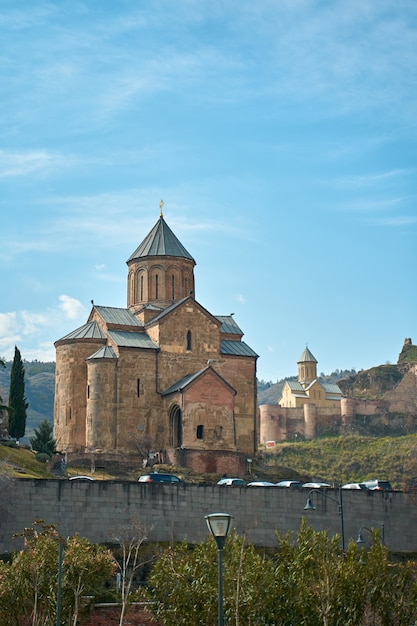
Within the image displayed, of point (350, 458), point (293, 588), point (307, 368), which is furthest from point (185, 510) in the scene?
point (307, 368)

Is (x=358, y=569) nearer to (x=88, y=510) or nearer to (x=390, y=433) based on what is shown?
(x=88, y=510)

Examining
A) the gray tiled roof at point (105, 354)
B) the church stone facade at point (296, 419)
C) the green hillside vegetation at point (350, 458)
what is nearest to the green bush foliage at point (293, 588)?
the gray tiled roof at point (105, 354)

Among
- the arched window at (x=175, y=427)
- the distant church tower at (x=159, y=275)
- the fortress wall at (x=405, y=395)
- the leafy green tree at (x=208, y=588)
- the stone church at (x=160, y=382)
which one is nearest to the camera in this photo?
the leafy green tree at (x=208, y=588)

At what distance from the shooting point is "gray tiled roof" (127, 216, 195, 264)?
64375 millimetres

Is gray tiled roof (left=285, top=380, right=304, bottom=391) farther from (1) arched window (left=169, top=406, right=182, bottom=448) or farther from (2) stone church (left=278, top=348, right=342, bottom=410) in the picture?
(1) arched window (left=169, top=406, right=182, bottom=448)

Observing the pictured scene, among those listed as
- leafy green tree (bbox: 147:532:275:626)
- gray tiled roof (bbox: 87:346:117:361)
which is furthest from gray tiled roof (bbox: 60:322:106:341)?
leafy green tree (bbox: 147:532:275:626)

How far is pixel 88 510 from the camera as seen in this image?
127 ft

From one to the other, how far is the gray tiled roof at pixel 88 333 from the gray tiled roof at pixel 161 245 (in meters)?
5.53

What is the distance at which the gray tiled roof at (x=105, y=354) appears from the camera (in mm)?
58250

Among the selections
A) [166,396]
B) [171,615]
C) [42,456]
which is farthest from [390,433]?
[171,615]

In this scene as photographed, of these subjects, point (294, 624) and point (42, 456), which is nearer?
point (294, 624)

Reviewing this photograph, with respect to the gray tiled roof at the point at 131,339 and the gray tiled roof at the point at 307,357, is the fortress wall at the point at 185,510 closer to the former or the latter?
the gray tiled roof at the point at 131,339

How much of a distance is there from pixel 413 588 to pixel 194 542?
1444 cm

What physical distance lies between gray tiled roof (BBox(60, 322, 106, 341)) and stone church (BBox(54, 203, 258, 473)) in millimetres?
55
